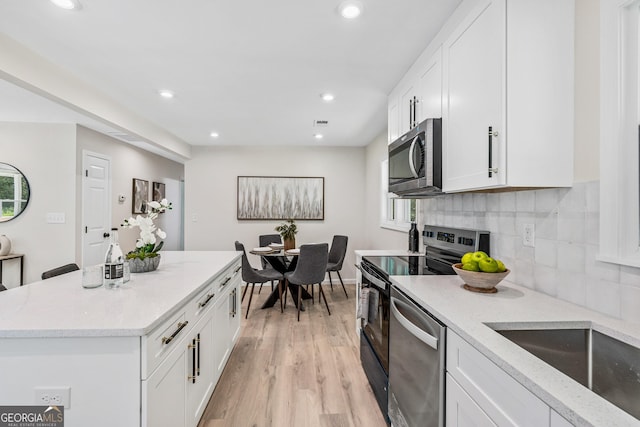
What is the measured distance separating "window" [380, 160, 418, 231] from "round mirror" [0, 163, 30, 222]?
446 cm

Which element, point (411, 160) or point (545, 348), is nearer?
point (545, 348)

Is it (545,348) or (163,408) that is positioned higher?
(545,348)

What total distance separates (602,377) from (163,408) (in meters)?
1.58

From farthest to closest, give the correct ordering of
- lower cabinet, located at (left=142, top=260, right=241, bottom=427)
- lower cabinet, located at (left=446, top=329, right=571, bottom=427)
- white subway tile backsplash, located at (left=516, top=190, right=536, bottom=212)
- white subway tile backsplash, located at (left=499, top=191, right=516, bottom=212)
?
1. white subway tile backsplash, located at (left=499, top=191, right=516, bottom=212)
2. white subway tile backsplash, located at (left=516, top=190, right=536, bottom=212)
3. lower cabinet, located at (left=142, top=260, right=241, bottom=427)
4. lower cabinet, located at (left=446, top=329, right=571, bottom=427)

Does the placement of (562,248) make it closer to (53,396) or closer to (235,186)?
(53,396)

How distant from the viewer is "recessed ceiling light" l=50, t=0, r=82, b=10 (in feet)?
5.27

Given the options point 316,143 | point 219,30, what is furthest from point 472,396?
point 316,143

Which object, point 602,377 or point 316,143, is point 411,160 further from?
point 316,143

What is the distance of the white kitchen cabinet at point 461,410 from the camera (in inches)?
36.3

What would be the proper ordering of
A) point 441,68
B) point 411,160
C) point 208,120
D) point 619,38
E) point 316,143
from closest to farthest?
point 619,38 < point 441,68 < point 411,160 < point 208,120 < point 316,143

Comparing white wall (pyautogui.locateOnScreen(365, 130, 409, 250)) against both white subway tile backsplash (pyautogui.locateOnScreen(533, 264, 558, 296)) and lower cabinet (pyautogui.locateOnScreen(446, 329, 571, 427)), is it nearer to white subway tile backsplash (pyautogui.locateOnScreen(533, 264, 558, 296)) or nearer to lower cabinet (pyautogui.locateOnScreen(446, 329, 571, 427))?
white subway tile backsplash (pyautogui.locateOnScreen(533, 264, 558, 296))

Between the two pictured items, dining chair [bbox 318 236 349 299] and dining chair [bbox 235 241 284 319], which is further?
dining chair [bbox 318 236 349 299]

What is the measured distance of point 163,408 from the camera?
121cm

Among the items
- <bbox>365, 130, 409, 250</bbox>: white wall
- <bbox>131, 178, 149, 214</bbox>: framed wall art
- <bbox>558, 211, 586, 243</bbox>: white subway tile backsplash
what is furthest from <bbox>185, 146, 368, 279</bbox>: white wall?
<bbox>558, 211, 586, 243</bbox>: white subway tile backsplash
